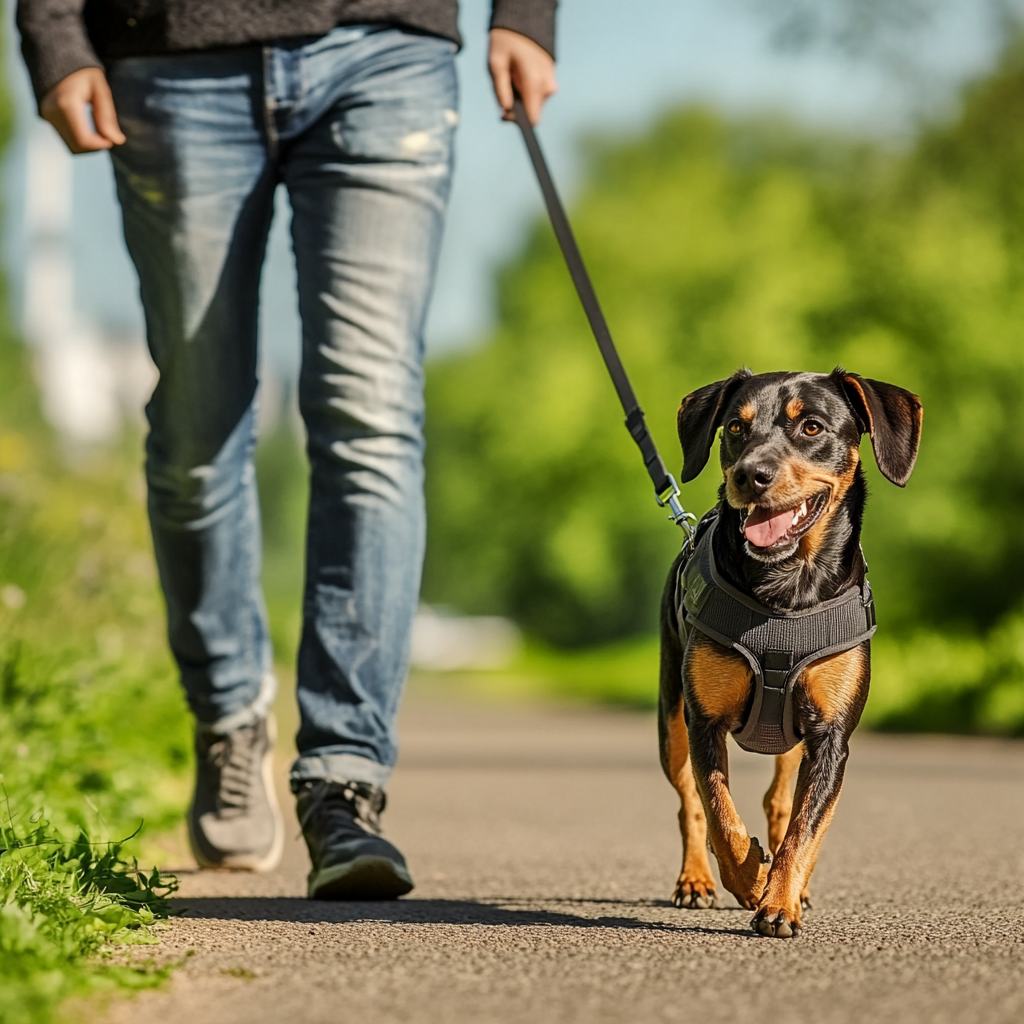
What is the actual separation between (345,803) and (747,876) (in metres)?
0.95

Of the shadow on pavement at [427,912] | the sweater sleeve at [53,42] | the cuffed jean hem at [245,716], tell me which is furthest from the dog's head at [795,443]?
the sweater sleeve at [53,42]

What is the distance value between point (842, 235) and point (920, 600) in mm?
5292

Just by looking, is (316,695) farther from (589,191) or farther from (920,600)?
(589,191)

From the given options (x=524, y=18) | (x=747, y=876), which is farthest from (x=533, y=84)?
(x=747, y=876)

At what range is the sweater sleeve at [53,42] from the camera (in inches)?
155

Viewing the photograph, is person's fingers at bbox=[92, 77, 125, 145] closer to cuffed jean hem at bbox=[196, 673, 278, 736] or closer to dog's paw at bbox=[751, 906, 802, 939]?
cuffed jean hem at bbox=[196, 673, 278, 736]

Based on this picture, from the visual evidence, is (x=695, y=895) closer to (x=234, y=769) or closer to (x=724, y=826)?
(x=724, y=826)

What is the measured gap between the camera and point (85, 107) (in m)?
3.95

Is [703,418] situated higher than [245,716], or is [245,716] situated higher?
[703,418]

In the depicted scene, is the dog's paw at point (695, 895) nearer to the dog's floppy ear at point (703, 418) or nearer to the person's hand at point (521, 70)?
the dog's floppy ear at point (703, 418)

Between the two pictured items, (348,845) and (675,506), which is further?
(675,506)

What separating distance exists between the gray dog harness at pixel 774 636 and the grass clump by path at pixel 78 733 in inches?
47.1

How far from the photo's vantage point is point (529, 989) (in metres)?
2.47

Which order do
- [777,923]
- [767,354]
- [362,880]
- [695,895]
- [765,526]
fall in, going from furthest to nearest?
[767,354]
[695,895]
[362,880]
[765,526]
[777,923]
